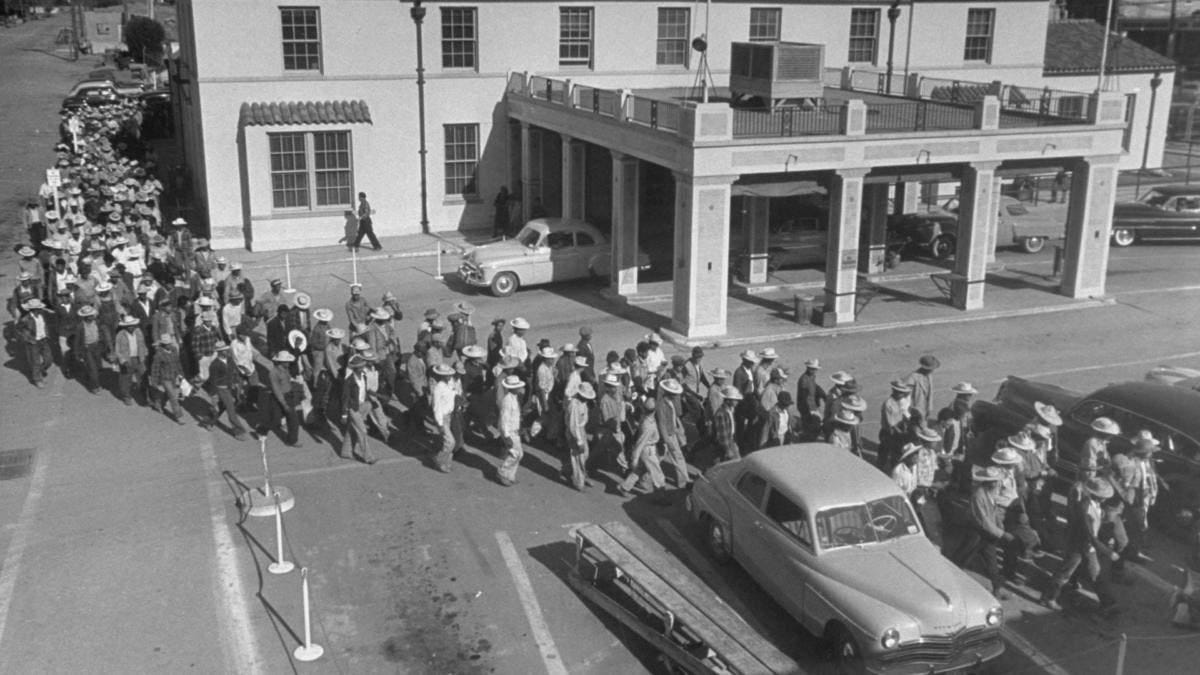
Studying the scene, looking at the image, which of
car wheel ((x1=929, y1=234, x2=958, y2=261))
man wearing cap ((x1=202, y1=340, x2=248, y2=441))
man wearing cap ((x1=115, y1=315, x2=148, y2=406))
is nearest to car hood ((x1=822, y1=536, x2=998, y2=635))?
man wearing cap ((x1=202, y1=340, x2=248, y2=441))

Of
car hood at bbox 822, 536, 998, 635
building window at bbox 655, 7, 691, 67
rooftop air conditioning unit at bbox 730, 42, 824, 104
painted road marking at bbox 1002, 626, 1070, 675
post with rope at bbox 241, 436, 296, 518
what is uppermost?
building window at bbox 655, 7, 691, 67

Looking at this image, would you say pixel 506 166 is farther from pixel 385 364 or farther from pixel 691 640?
pixel 691 640

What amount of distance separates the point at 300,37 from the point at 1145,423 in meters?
23.2

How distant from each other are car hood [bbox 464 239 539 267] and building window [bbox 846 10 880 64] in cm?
1484

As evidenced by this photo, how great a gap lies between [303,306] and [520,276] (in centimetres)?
817

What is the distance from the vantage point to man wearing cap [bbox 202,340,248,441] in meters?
16.5

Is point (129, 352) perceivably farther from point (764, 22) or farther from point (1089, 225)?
point (764, 22)

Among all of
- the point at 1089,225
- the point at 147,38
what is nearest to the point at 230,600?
the point at 1089,225

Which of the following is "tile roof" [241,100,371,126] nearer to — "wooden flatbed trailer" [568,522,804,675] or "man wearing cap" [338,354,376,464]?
"man wearing cap" [338,354,376,464]

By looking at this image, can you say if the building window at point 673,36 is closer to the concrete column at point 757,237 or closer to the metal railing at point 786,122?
the concrete column at point 757,237

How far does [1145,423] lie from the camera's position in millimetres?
14156

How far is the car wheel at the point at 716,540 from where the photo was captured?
12.8 metres

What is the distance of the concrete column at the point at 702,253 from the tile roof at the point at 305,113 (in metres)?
11.8

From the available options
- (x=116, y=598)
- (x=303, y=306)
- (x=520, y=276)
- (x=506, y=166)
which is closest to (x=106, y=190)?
(x=506, y=166)
